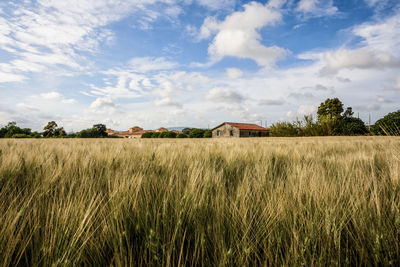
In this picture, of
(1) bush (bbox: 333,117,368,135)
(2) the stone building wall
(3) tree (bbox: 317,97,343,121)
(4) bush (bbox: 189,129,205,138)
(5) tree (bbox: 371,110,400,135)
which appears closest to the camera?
(5) tree (bbox: 371,110,400,135)

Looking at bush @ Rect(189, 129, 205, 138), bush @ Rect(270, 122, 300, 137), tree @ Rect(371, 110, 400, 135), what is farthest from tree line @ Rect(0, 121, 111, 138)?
tree @ Rect(371, 110, 400, 135)

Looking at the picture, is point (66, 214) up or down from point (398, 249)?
up

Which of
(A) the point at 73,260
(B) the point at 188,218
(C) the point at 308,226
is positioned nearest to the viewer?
(A) the point at 73,260

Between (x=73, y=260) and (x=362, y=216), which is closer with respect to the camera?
(x=73, y=260)

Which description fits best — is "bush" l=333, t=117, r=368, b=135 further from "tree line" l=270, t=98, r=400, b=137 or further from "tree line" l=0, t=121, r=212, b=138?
"tree line" l=0, t=121, r=212, b=138

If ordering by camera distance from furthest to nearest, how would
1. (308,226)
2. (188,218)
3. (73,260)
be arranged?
(188,218), (308,226), (73,260)

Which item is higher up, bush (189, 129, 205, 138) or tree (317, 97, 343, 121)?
tree (317, 97, 343, 121)

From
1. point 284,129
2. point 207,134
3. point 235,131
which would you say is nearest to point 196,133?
point 207,134

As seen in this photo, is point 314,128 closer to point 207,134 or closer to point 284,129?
point 284,129

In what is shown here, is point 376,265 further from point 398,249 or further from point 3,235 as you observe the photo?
point 3,235

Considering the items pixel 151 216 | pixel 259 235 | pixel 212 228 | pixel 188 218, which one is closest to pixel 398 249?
pixel 259 235

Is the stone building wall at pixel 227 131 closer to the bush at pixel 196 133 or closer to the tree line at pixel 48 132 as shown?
the bush at pixel 196 133

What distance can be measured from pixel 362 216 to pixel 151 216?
2.72 feet

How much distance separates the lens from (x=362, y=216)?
2.51ft
